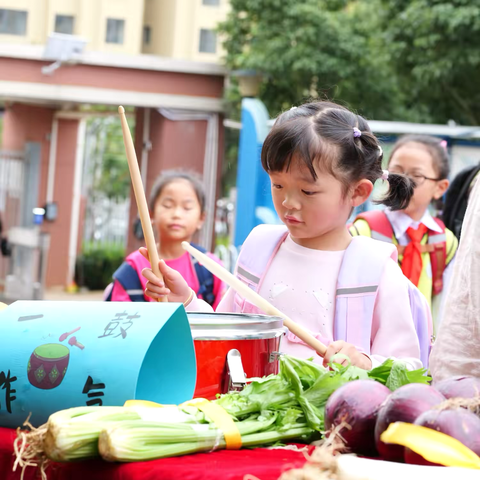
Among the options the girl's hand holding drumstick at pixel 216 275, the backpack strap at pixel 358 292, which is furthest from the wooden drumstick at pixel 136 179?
the backpack strap at pixel 358 292

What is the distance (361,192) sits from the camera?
97.7 inches

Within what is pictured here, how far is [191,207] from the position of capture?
4594 mm

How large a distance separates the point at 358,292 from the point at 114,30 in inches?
1003

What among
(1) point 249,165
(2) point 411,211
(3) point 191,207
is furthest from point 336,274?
(1) point 249,165

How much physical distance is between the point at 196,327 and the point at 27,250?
1438 cm

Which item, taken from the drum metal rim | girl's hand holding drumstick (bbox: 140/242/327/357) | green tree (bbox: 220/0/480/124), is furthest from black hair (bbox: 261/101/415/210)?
green tree (bbox: 220/0/480/124)

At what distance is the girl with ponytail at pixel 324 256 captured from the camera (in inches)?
91.0

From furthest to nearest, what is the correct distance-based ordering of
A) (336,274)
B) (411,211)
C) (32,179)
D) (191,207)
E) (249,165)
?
1. (32,179)
2. (249,165)
3. (191,207)
4. (411,211)
5. (336,274)

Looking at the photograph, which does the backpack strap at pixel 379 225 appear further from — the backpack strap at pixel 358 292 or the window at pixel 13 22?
Result: the window at pixel 13 22

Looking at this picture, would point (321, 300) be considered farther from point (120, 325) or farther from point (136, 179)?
point (120, 325)

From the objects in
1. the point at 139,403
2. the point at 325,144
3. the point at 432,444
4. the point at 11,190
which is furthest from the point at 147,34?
the point at 432,444

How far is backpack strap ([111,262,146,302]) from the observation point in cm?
401

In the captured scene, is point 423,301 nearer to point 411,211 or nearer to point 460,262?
point 460,262

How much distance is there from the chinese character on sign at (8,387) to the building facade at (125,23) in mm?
24399
